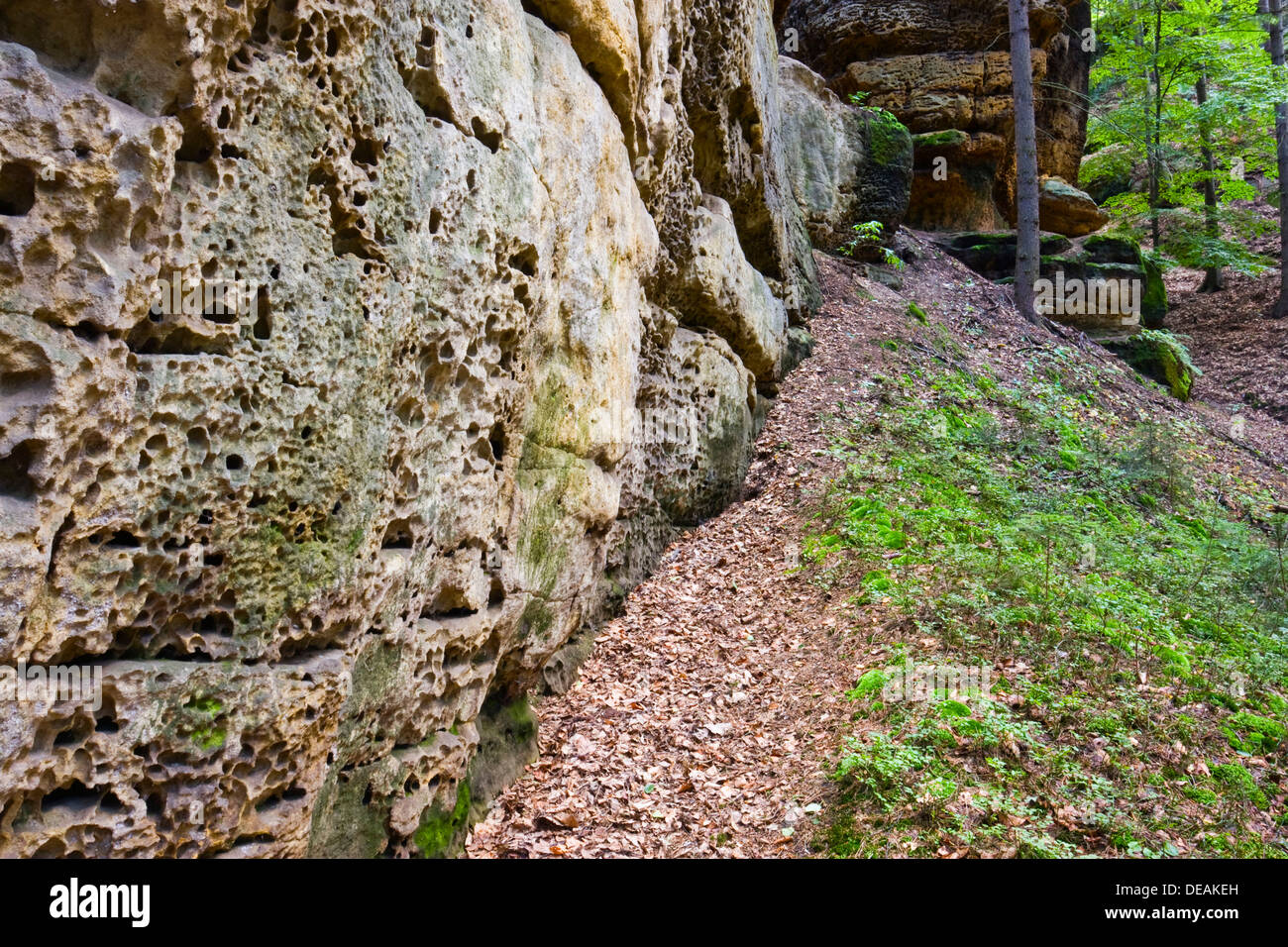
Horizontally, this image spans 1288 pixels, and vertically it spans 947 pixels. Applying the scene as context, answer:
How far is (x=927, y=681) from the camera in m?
6.08

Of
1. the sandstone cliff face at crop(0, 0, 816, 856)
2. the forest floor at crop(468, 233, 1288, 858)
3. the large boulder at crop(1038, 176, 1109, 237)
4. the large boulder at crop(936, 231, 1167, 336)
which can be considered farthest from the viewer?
the large boulder at crop(1038, 176, 1109, 237)

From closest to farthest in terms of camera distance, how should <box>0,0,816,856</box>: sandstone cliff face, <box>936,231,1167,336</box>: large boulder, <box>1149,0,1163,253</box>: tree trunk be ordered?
1. <box>0,0,816,856</box>: sandstone cliff face
2. <box>936,231,1167,336</box>: large boulder
3. <box>1149,0,1163,253</box>: tree trunk

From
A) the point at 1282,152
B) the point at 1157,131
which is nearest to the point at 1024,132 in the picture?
the point at 1157,131

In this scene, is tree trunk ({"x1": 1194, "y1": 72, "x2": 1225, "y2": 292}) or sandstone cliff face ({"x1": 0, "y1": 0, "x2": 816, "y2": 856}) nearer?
sandstone cliff face ({"x1": 0, "y1": 0, "x2": 816, "y2": 856})

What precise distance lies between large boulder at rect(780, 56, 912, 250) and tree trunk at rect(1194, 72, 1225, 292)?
791 centimetres

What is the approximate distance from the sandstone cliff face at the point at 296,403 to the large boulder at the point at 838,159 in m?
9.57

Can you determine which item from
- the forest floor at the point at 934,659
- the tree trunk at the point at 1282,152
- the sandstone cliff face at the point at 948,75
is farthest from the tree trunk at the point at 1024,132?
the tree trunk at the point at 1282,152

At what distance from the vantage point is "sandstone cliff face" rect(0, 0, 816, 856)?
10.4 ft

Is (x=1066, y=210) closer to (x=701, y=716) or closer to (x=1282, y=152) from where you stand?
(x=1282, y=152)

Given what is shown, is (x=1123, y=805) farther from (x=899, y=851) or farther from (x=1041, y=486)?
(x=1041, y=486)

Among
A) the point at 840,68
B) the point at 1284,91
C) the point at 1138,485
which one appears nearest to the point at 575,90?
the point at 1138,485

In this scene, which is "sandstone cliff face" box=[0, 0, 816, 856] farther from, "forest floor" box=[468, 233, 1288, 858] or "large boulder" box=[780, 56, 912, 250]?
"large boulder" box=[780, 56, 912, 250]

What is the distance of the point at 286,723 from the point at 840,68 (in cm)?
2035

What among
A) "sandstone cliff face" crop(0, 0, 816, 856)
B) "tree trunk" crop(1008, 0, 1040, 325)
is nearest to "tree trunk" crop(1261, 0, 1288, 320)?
"tree trunk" crop(1008, 0, 1040, 325)
